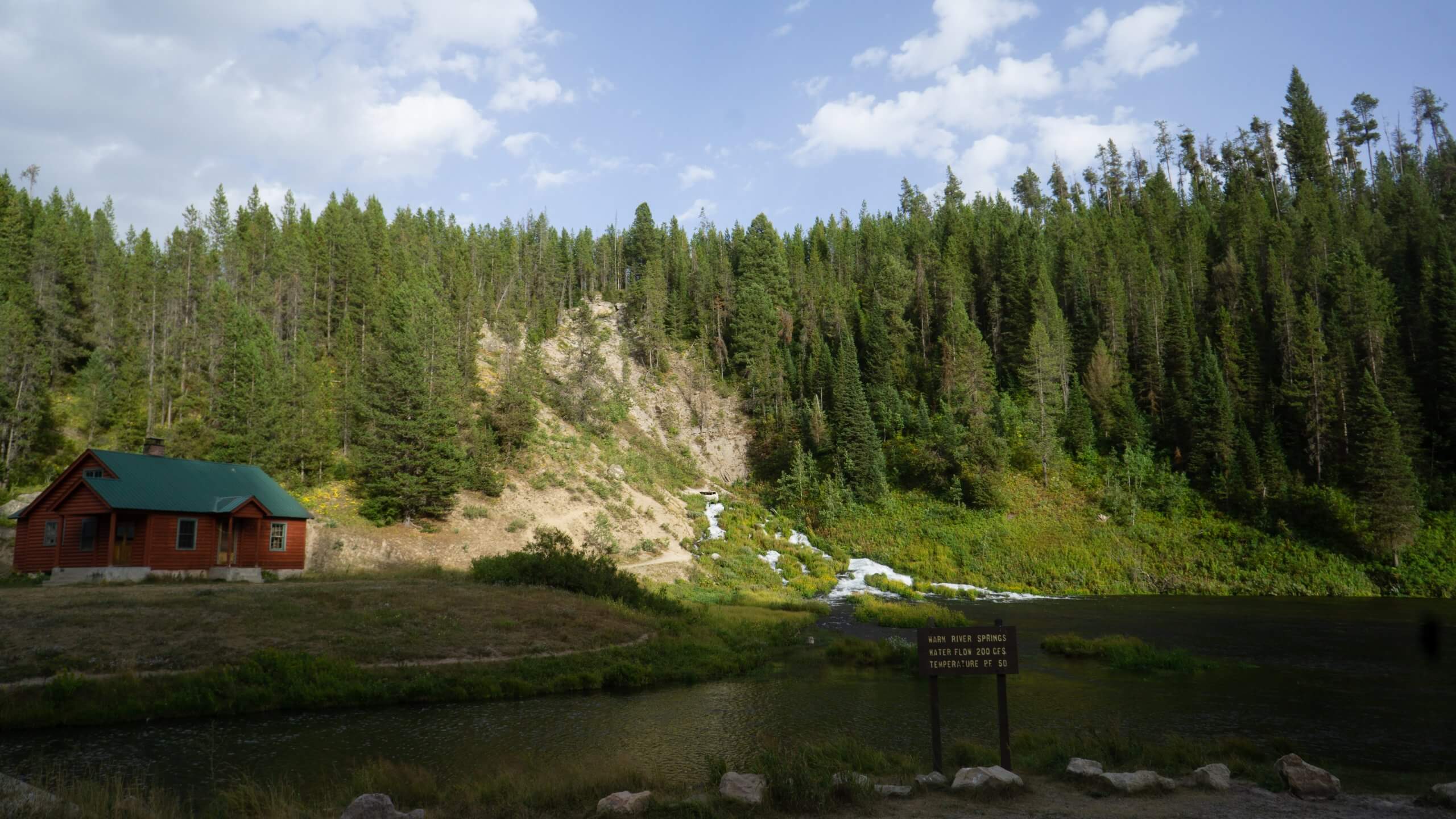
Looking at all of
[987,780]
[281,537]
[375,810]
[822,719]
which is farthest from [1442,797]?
[281,537]

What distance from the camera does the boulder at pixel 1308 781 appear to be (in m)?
10.4

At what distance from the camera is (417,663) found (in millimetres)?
22969

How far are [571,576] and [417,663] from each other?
12.2 m

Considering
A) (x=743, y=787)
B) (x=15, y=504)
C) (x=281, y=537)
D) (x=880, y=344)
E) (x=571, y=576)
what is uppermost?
(x=880, y=344)

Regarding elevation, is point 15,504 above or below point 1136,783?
above

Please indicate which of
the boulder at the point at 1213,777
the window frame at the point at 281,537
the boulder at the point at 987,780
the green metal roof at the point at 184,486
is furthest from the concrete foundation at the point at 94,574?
the boulder at the point at 1213,777

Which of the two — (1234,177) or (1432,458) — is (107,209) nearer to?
(1432,458)

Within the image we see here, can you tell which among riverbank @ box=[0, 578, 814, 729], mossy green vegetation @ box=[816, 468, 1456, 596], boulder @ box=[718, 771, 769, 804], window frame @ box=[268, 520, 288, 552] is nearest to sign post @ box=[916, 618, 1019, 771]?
boulder @ box=[718, 771, 769, 804]

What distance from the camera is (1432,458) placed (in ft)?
174

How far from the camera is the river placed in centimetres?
1466

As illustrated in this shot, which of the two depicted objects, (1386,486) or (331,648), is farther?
(1386,486)

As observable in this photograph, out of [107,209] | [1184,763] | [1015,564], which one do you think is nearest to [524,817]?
[1184,763]

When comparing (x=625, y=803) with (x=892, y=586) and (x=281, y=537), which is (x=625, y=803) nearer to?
(x=281, y=537)

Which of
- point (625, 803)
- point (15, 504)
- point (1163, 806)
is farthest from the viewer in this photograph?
point (15, 504)
